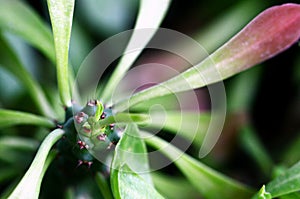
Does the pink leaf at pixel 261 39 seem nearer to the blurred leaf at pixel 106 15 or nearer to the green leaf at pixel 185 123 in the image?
the green leaf at pixel 185 123

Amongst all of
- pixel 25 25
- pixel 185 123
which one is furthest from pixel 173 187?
pixel 25 25

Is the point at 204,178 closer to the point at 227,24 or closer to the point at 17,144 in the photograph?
the point at 17,144

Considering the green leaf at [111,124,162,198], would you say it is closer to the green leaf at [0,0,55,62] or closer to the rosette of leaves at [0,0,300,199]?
the rosette of leaves at [0,0,300,199]

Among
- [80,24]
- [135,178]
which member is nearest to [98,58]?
[80,24]

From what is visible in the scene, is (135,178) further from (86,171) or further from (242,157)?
(242,157)

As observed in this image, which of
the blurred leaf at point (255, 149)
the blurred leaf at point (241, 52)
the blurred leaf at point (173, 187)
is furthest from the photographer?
the blurred leaf at point (255, 149)

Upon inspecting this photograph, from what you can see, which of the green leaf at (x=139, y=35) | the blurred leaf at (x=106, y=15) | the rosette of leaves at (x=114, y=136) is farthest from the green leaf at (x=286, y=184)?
the blurred leaf at (x=106, y=15)
